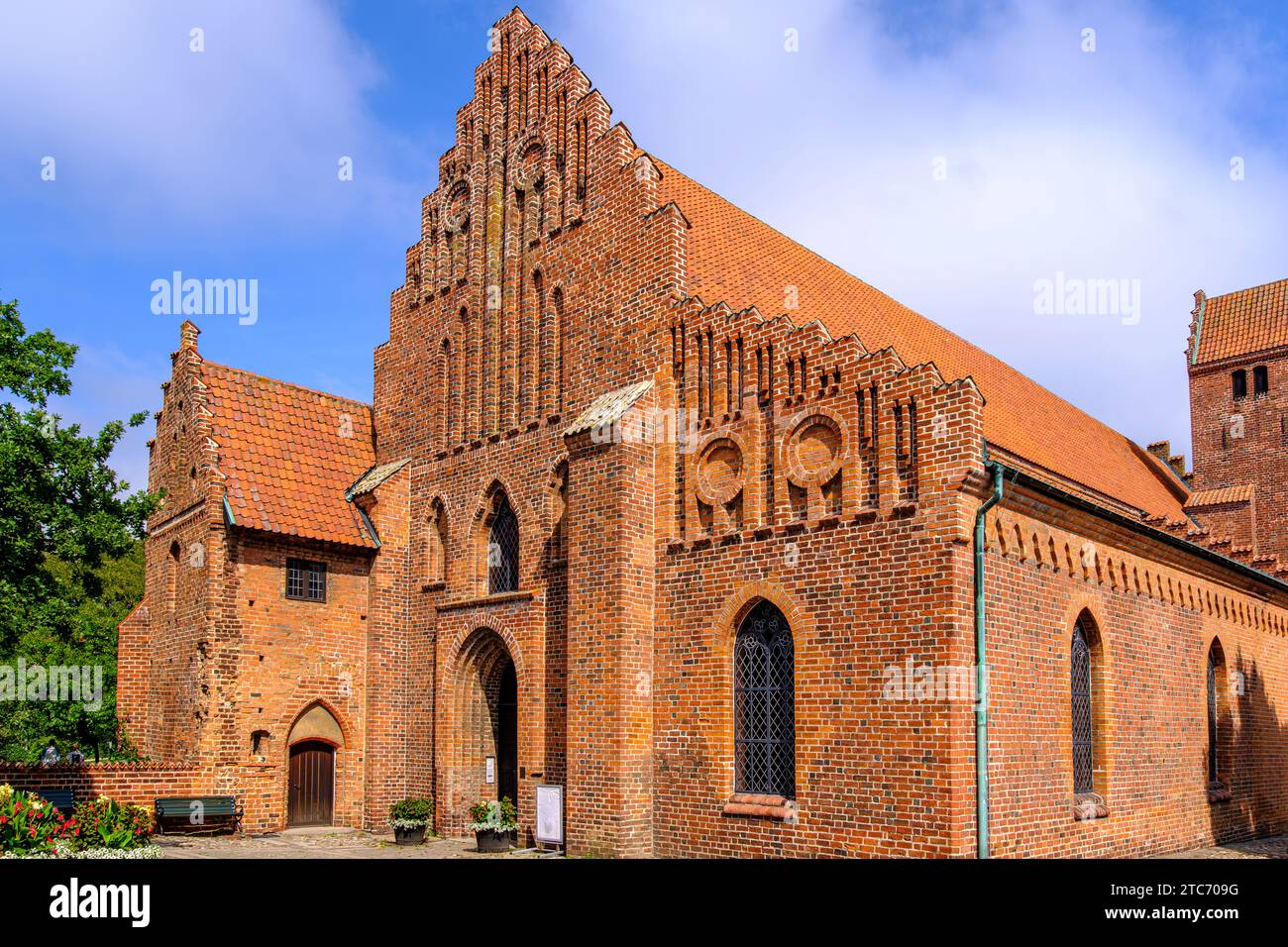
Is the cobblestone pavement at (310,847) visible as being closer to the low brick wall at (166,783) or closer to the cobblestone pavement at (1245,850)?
the low brick wall at (166,783)

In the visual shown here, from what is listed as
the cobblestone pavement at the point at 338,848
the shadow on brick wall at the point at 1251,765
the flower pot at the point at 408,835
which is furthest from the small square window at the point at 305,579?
the shadow on brick wall at the point at 1251,765

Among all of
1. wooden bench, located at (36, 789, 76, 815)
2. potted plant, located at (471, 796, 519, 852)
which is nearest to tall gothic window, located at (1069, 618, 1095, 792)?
potted plant, located at (471, 796, 519, 852)

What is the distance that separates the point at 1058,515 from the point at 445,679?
10014mm

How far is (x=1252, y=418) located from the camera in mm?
30953

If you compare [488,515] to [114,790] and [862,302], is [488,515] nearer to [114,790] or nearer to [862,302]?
[114,790]

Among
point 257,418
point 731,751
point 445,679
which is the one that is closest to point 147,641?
point 257,418

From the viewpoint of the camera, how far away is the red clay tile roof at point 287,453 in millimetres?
19625

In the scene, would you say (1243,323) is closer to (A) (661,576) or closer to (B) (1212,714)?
(B) (1212,714)

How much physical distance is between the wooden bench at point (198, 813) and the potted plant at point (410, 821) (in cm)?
259

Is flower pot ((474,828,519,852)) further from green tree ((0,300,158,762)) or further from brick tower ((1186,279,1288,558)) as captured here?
→ brick tower ((1186,279,1288,558))

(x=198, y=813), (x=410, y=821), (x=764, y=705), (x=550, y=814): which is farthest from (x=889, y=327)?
(x=198, y=813)

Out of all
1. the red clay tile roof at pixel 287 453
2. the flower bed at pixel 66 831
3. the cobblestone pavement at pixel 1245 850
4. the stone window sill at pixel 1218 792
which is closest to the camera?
the flower bed at pixel 66 831

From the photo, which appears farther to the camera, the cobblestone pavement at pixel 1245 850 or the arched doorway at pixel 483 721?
the arched doorway at pixel 483 721

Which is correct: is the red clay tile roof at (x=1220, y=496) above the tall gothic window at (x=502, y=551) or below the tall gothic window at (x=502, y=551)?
above
